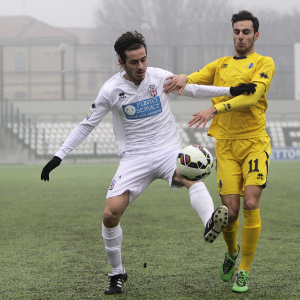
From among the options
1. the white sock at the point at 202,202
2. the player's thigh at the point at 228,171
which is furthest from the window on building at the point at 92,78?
the white sock at the point at 202,202

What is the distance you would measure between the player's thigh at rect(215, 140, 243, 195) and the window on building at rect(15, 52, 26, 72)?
111ft

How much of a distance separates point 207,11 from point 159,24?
11.2 ft

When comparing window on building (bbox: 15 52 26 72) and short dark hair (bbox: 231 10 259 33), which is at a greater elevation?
window on building (bbox: 15 52 26 72)

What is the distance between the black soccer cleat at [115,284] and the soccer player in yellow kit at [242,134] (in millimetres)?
825

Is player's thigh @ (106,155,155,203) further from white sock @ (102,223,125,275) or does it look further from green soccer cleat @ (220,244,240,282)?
green soccer cleat @ (220,244,240,282)

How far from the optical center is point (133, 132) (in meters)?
5.30

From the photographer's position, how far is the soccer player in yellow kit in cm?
516

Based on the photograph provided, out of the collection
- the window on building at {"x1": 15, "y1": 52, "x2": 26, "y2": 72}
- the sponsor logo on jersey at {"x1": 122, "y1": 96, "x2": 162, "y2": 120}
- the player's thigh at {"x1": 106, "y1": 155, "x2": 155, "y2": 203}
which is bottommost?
the player's thigh at {"x1": 106, "y1": 155, "x2": 155, "y2": 203}

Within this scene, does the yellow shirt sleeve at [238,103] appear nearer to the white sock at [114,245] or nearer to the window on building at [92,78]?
the white sock at [114,245]

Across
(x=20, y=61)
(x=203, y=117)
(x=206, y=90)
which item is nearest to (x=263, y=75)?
(x=206, y=90)

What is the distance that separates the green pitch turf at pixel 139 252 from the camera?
16.3ft

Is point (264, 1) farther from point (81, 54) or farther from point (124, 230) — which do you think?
point (124, 230)

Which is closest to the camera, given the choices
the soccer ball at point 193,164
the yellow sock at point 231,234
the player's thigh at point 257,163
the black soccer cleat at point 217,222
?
the black soccer cleat at point 217,222

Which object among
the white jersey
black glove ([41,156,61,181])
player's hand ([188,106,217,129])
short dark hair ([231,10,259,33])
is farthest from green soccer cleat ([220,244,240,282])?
short dark hair ([231,10,259,33])
